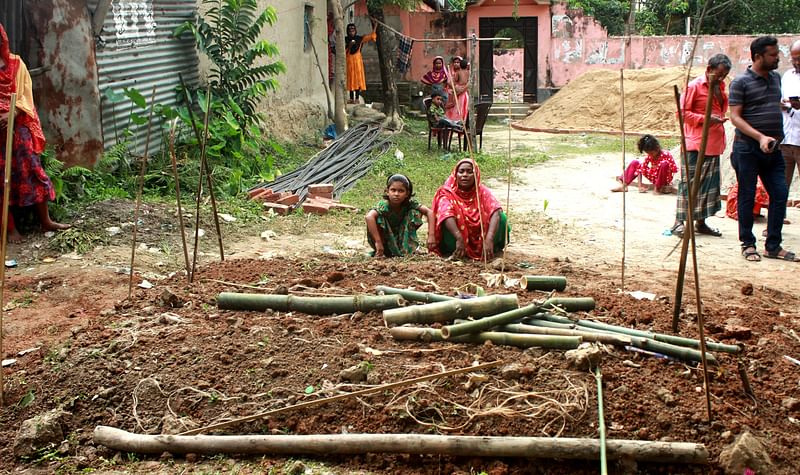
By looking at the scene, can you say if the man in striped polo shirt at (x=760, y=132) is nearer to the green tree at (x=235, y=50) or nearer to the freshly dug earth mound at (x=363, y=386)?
the freshly dug earth mound at (x=363, y=386)

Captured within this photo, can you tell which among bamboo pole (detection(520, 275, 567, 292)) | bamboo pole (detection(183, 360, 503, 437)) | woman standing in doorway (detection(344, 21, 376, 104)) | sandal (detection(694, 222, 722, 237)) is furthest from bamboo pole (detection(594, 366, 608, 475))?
woman standing in doorway (detection(344, 21, 376, 104))

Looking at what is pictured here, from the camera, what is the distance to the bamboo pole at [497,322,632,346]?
343cm

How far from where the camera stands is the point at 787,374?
11.3ft

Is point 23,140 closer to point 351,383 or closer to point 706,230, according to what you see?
point 351,383

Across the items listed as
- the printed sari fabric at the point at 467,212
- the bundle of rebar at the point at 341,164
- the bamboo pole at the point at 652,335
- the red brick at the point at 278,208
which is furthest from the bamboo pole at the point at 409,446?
the bundle of rebar at the point at 341,164

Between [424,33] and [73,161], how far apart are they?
16.2 metres

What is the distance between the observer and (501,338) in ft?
11.4

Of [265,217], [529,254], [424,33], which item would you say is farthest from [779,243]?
[424,33]

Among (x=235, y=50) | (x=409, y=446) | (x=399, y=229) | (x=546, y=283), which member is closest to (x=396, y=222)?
(x=399, y=229)

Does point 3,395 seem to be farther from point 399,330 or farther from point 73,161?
point 73,161

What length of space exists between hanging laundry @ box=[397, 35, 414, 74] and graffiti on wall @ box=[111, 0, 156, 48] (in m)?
12.8

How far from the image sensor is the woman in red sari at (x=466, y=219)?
19.9ft

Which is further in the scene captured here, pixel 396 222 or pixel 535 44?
pixel 535 44

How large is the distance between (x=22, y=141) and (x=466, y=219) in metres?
3.66
